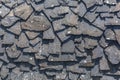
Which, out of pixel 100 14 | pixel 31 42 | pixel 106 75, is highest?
pixel 100 14

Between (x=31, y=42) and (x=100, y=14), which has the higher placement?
(x=100, y=14)

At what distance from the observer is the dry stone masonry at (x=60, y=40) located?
3.35 meters

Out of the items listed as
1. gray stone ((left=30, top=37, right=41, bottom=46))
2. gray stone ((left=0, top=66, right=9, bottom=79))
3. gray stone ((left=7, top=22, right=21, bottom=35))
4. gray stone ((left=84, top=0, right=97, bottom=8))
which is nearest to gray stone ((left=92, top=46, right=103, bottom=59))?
gray stone ((left=84, top=0, right=97, bottom=8))

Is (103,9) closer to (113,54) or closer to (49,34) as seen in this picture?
(113,54)

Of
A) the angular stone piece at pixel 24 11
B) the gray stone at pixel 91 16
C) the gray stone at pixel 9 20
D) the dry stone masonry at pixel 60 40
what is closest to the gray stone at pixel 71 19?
the dry stone masonry at pixel 60 40

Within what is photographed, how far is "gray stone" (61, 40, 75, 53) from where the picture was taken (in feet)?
11.1

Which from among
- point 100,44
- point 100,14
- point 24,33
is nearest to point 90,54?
point 100,44

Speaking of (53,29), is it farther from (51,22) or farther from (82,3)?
(82,3)

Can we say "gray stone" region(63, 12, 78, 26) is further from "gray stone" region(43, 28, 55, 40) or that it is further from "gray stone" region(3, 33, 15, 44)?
"gray stone" region(3, 33, 15, 44)

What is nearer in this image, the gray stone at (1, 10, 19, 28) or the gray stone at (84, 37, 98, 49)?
the gray stone at (84, 37, 98, 49)

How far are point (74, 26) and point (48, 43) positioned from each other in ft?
0.96

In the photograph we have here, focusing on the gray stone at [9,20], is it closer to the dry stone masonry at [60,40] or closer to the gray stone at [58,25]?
the dry stone masonry at [60,40]

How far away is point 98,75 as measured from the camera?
3359mm

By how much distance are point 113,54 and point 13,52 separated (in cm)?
94
